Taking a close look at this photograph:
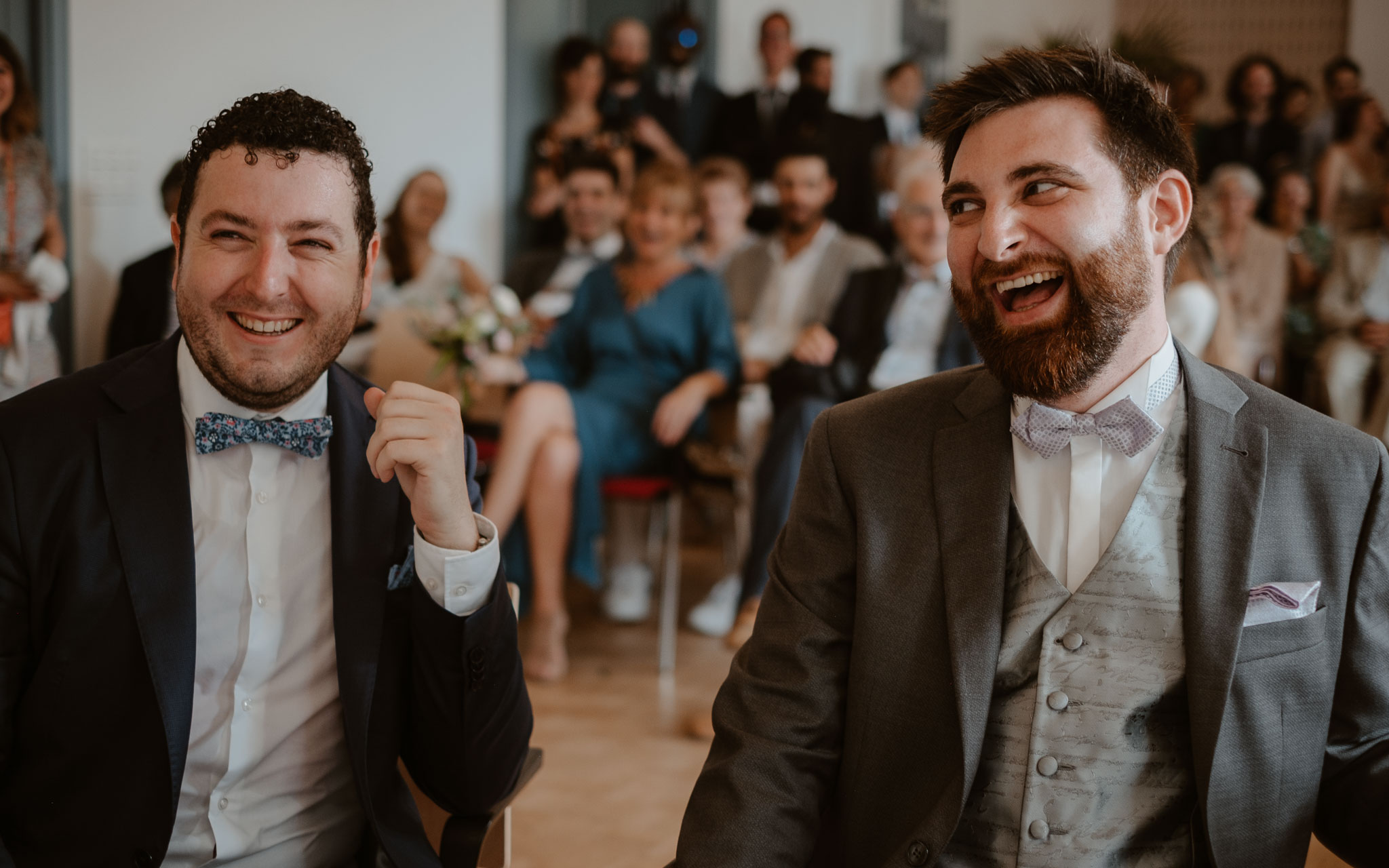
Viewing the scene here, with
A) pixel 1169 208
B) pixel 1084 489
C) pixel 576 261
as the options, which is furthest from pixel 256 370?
pixel 576 261

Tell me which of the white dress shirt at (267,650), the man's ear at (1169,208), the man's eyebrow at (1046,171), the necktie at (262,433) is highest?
the man's eyebrow at (1046,171)

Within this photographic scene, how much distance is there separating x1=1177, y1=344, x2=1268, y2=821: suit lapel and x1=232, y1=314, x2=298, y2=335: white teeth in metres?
1.04

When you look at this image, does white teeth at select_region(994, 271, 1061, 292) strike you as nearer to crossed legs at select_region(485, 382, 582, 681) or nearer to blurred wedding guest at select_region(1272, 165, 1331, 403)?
crossed legs at select_region(485, 382, 582, 681)

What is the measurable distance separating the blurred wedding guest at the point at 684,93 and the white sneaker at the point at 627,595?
9.69 feet

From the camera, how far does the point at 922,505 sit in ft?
4.50

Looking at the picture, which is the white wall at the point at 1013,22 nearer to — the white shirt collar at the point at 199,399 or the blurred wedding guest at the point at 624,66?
the blurred wedding guest at the point at 624,66

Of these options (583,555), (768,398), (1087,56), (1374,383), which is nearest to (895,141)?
(1374,383)

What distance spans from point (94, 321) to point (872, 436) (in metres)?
3.73

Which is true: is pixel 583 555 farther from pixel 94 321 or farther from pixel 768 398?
pixel 94 321

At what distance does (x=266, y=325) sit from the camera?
4.59 ft

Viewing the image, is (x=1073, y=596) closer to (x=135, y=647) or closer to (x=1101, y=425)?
(x=1101, y=425)

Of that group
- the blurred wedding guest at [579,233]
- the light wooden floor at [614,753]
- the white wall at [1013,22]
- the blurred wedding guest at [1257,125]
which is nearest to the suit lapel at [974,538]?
the light wooden floor at [614,753]

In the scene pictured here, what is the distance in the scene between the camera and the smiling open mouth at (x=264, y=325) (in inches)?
54.8

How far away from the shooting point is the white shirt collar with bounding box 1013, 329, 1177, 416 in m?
1.37
